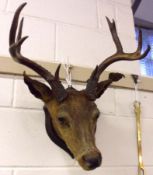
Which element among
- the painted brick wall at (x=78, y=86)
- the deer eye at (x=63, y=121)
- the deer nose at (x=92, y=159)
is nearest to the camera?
the deer nose at (x=92, y=159)

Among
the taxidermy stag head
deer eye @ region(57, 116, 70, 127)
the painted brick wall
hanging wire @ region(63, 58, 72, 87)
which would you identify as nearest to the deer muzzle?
the taxidermy stag head

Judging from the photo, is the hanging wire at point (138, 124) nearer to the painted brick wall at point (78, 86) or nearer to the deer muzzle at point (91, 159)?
the painted brick wall at point (78, 86)

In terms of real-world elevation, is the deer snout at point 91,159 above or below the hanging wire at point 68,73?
below

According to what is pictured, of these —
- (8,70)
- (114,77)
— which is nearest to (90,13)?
(114,77)

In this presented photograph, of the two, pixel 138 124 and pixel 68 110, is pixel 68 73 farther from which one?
pixel 138 124

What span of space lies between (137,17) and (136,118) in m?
0.94

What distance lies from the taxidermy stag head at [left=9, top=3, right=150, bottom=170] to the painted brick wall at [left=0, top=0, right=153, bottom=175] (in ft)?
0.28

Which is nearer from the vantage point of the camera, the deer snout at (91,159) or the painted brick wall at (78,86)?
the deer snout at (91,159)

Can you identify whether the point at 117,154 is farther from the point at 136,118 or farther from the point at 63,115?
the point at 63,115

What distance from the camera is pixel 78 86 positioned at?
1250mm

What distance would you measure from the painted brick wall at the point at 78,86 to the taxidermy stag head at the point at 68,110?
0.28 ft

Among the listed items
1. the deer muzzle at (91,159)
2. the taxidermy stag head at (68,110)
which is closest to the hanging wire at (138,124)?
the taxidermy stag head at (68,110)

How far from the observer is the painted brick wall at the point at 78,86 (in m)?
1.09

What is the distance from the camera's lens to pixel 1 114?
3.62 ft
